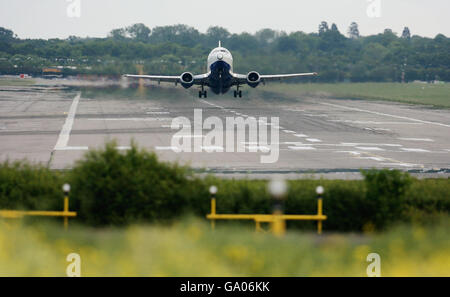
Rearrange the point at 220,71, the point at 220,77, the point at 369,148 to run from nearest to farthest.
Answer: the point at 369,148
the point at 220,71
the point at 220,77

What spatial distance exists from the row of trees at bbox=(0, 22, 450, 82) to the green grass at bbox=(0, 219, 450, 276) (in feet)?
225

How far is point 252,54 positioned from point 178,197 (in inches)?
2657

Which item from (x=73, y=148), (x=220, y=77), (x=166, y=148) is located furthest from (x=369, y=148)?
(x=220, y=77)

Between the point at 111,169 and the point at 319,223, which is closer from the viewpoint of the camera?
the point at 319,223

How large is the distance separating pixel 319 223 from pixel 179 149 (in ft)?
71.2

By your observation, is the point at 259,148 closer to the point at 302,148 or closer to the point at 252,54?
the point at 302,148

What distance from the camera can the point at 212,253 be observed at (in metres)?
11.1

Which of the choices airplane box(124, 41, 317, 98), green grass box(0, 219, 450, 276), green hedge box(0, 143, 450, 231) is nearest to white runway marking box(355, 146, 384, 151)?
green hedge box(0, 143, 450, 231)

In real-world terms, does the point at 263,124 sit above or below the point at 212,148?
below

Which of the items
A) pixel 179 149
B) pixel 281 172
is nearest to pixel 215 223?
pixel 281 172

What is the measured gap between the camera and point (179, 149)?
3709cm

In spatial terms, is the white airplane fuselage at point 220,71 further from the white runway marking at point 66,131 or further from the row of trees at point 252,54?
the row of trees at point 252,54
